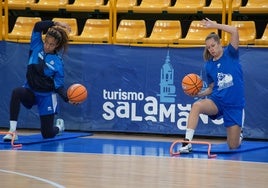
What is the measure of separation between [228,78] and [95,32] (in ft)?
12.6

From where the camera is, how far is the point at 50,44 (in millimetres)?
12922

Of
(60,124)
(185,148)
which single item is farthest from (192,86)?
(60,124)

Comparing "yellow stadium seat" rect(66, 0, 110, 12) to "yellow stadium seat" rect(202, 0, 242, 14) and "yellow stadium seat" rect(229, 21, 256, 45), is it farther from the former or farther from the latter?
"yellow stadium seat" rect(229, 21, 256, 45)

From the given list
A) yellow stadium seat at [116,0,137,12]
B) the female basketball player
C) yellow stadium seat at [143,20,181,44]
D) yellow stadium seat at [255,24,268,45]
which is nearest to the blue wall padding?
yellow stadium seat at [143,20,181,44]

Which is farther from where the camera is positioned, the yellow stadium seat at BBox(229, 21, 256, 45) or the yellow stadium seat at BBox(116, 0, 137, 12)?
the yellow stadium seat at BBox(116, 0, 137, 12)

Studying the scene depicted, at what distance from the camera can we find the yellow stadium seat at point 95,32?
14719mm

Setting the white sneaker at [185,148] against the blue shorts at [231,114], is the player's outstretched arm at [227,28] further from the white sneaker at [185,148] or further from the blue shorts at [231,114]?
the white sneaker at [185,148]

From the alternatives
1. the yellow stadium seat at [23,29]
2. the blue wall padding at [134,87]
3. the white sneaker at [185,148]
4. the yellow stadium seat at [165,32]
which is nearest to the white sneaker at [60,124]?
the blue wall padding at [134,87]

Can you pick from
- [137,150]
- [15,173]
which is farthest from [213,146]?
[15,173]

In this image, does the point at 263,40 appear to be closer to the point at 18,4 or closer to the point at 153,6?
the point at 153,6

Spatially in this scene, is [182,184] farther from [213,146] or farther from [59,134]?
[59,134]

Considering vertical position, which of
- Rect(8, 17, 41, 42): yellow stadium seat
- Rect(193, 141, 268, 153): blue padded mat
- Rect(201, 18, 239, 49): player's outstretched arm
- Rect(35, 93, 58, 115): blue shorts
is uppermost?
Rect(201, 18, 239, 49): player's outstretched arm

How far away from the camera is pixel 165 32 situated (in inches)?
575

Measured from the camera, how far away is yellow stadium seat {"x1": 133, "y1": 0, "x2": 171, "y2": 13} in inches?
576
